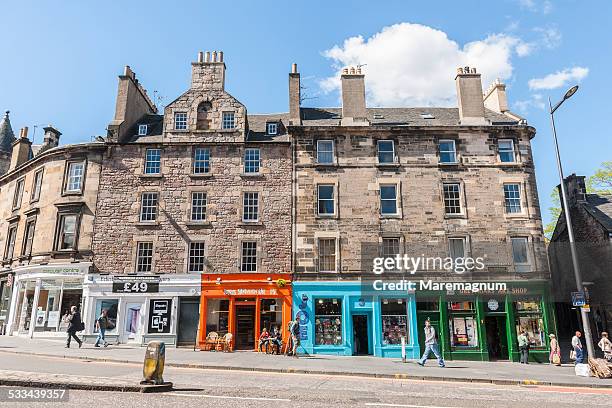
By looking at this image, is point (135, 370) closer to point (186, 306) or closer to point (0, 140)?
point (186, 306)

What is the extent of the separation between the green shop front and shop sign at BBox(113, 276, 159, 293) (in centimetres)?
1346

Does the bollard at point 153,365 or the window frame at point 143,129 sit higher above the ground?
the window frame at point 143,129

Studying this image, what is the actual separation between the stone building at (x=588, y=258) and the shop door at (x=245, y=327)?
1718 cm

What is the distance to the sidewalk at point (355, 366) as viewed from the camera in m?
13.9

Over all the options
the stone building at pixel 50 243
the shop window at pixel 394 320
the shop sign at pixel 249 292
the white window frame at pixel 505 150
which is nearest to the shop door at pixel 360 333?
the shop window at pixel 394 320

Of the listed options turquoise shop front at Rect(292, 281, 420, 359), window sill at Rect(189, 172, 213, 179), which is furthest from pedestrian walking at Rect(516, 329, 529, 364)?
window sill at Rect(189, 172, 213, 179)

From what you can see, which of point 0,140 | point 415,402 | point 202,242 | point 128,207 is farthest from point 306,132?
point 0,140

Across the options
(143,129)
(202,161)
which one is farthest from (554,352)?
(143,129)

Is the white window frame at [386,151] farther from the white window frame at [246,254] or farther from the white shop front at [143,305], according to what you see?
the white shop front at [143,305]

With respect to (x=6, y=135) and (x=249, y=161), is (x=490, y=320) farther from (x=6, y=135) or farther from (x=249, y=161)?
(x=6, y=135)

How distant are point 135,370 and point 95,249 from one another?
460 inches

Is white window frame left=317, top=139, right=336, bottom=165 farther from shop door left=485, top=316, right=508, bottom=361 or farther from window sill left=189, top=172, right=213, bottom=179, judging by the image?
shop door left=485, top=316, right=508, bottom=361

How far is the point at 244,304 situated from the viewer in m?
21.6

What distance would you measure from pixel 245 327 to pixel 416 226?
10249mm
